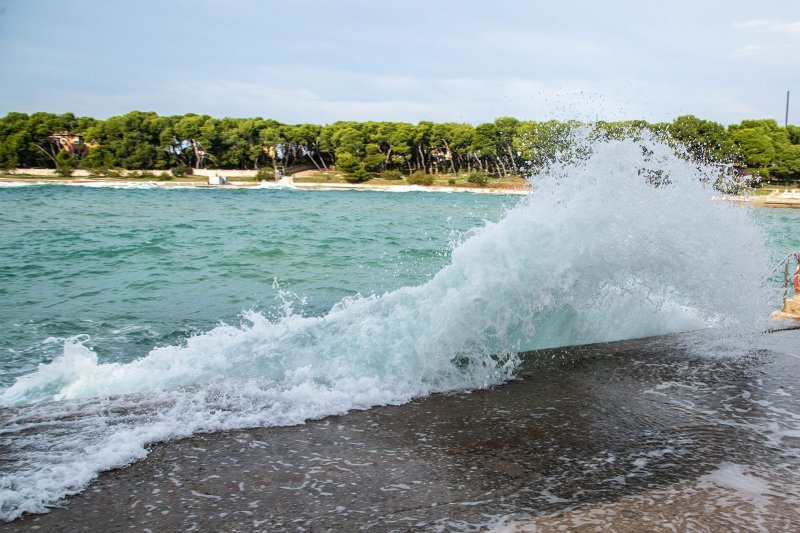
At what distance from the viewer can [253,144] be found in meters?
102

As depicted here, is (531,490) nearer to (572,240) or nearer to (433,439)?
(433,439)

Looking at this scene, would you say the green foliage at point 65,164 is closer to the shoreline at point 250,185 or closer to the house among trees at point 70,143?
the shoreline at point 250,185

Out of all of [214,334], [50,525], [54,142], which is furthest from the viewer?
[54,142]

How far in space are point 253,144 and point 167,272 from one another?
91.6 m

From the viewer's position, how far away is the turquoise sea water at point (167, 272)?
8.85 metres

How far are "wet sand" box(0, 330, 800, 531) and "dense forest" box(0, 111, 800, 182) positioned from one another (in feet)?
275

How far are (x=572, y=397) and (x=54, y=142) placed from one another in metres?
113

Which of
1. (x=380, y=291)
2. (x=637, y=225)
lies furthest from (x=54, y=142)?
(x=637, y=225)

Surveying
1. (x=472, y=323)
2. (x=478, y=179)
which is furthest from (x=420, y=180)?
(x=472, y=323)

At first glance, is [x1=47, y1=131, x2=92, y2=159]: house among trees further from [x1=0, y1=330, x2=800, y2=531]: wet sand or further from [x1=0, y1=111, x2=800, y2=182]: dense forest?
[x1=0, y1=330, x2=800, y2=531]: wet sand

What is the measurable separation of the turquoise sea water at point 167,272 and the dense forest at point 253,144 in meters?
66.5

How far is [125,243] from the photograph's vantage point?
19422 mm

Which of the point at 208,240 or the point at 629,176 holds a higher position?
the point at 629,176

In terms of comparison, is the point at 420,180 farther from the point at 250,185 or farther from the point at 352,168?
the point at 250,185
